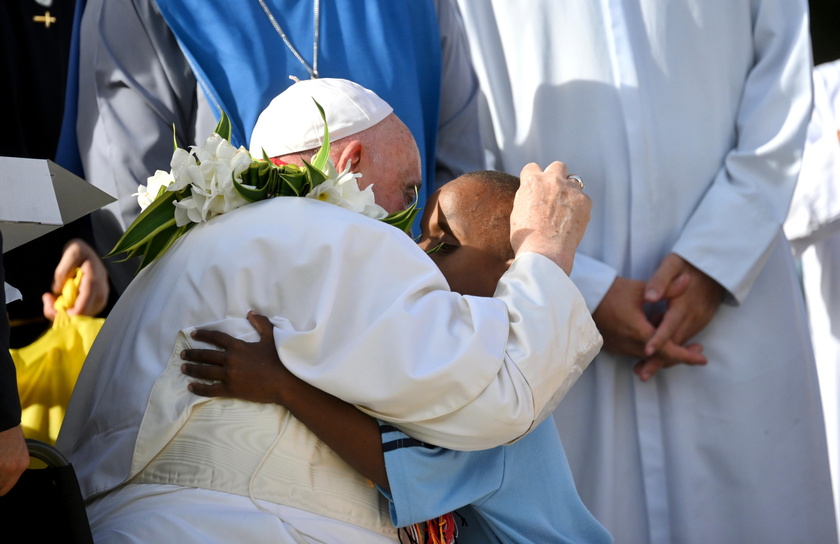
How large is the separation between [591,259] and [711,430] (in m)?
0.63

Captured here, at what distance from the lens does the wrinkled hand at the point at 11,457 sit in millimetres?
1698

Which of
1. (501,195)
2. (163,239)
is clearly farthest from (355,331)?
(501,195)

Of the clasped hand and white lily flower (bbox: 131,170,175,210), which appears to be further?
the clasped hand

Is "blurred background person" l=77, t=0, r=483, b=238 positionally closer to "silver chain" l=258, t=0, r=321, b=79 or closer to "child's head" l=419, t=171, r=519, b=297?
"silver chain" l=258, t=0, r=321, b=79

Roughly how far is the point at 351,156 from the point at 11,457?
3.90ft

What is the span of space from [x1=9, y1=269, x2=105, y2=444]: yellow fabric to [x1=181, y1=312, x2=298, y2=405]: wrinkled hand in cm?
96

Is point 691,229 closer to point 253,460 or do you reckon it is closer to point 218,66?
point 218,66

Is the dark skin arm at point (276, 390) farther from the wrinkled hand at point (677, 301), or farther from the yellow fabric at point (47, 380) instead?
the wrinkled hand at point (677, 301)

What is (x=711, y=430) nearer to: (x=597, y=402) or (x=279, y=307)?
(x=597, y=402)

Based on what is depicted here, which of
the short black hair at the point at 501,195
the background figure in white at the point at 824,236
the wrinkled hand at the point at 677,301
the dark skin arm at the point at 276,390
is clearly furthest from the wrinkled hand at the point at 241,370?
the background figure in white at the point at 824,236

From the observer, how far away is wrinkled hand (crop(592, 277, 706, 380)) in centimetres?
312

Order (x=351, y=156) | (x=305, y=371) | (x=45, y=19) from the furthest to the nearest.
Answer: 1. (x=45, y=19)
2. (x=351, y=156)
3. (x=305, y=371)

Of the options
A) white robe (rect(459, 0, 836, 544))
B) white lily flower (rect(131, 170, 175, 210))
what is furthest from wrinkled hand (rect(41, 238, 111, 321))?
white robe (rect(459, 0, 836, 544))

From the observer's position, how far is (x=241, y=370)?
2076mm
